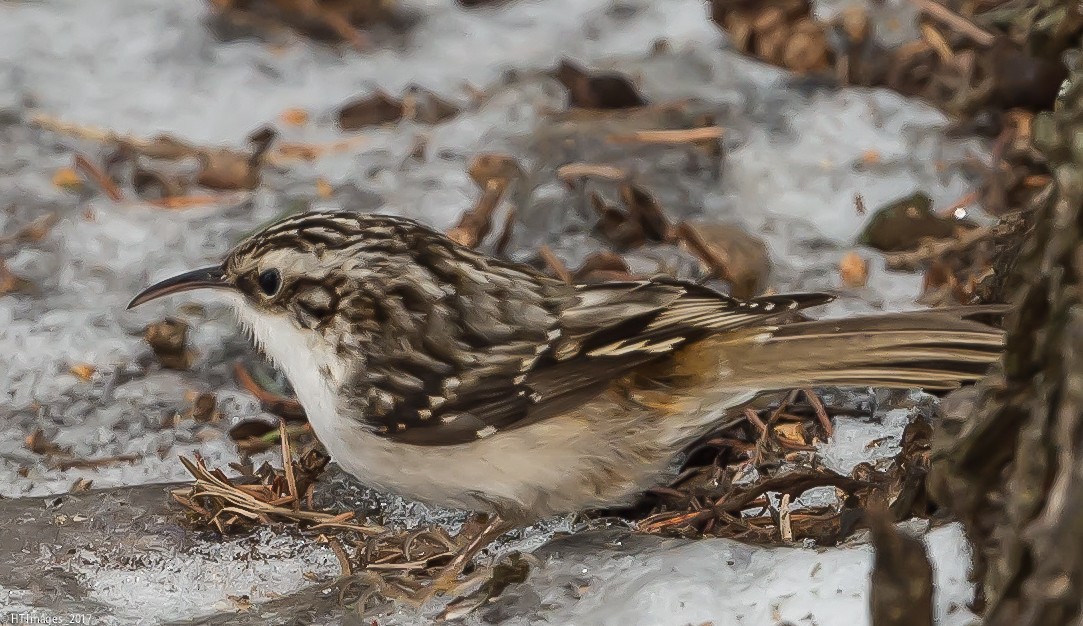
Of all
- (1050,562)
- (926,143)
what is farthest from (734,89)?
→ (1050,562)

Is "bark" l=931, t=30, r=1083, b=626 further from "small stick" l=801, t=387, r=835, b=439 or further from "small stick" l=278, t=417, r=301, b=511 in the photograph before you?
"small stick" l=278, t=417, r=301, b=511

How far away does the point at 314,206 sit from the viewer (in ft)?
16.0

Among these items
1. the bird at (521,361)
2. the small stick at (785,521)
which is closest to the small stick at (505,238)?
the bird at (521,361)

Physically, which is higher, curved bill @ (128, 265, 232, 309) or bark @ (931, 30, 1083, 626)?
bark @ (931, 30, 1083, 626)

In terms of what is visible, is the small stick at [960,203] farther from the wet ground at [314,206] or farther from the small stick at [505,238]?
the small stick at [505,238]

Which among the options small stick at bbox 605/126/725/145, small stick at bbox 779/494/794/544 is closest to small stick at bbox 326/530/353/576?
small stick at bbox 779/494/794/544

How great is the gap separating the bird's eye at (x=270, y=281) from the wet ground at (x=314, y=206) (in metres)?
0.54

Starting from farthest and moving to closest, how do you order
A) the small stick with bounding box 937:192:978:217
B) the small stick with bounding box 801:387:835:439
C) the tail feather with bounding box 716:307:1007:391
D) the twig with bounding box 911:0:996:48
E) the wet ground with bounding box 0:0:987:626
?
the twig with bounding box 911:0:996:48, the small stick with bounding box 937:192:978:217, the small stick with bounding box 801:387:835:439, the tail feather with bounding box 716:307:1007:391, the wet ground with bounding box 0:0:987:626

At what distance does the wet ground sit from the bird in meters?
0.27

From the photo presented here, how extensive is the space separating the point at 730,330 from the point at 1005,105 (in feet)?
7.18

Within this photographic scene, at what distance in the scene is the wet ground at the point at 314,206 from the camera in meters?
2.88

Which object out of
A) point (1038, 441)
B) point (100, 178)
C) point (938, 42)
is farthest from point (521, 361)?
point (938, 42)

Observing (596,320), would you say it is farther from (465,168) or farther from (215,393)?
(465,168)

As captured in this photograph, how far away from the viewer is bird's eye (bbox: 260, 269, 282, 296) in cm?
347
